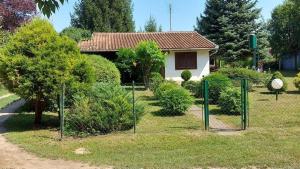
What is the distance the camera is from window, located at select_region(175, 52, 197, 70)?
30.4m

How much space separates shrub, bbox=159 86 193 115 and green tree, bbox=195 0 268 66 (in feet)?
83.0

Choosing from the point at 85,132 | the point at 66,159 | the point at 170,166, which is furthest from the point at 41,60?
the point at 170,166

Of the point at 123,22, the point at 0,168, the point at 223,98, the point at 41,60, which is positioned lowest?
the point at 0,168

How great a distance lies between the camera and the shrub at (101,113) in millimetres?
11609

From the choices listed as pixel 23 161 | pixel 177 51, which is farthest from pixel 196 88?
pixel 23 161

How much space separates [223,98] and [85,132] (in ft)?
17.5

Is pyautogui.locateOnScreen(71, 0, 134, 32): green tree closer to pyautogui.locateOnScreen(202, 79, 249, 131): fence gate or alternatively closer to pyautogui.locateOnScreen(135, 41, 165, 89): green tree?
pyautogui.locateOnScreen(135, 41, 165, 89): green tree

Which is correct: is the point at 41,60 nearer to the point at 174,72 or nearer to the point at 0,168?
the point at 0,168

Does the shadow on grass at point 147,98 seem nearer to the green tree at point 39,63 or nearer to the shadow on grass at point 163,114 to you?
the shadow on grass at point 163,114

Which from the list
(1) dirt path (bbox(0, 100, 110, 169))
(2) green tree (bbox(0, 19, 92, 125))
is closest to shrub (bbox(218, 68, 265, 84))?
(2) green tree (bbox(0, 19, 92, 125))

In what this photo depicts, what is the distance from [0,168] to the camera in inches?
344

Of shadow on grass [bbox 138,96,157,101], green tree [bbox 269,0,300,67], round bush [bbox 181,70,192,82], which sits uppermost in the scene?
green tree [bbox 269,0,300,67]

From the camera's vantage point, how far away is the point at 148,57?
23969 millimetres

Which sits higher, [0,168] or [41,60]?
[41,60]
